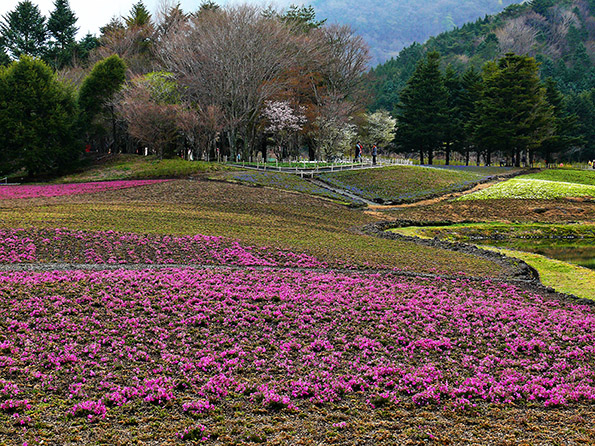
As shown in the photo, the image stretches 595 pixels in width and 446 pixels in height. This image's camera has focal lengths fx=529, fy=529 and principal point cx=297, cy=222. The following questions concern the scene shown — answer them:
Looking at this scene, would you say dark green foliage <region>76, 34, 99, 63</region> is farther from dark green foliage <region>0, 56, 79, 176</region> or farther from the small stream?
the small stream

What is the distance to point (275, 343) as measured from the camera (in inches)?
475

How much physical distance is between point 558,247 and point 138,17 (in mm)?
87348

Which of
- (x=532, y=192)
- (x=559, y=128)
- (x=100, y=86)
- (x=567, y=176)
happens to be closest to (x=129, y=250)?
(x=532, y=192)

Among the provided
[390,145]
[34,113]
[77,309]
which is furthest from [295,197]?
[390,145]

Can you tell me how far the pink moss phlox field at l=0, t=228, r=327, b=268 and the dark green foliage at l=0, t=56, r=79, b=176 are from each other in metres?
39.5

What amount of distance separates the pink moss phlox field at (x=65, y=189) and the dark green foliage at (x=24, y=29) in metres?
60.5

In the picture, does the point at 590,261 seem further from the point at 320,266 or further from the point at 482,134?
the point at 482,134

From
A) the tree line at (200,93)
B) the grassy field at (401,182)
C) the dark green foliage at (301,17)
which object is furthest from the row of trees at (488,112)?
the dark green foliage at (301,17)

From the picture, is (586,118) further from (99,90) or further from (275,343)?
(275,343)

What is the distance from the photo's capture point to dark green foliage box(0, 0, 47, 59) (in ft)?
305

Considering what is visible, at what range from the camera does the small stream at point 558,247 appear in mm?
26938

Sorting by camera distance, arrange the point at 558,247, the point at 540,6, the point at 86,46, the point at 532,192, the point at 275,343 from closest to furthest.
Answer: the point at 275,343 → the point at 558,247 → the point at 532,192 → the point at 86,46 → the point at 540,6

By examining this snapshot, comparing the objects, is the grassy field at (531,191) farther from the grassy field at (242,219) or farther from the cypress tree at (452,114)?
the cypress tree at (452,114)

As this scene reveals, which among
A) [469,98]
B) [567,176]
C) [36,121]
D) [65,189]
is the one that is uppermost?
[469,98]
